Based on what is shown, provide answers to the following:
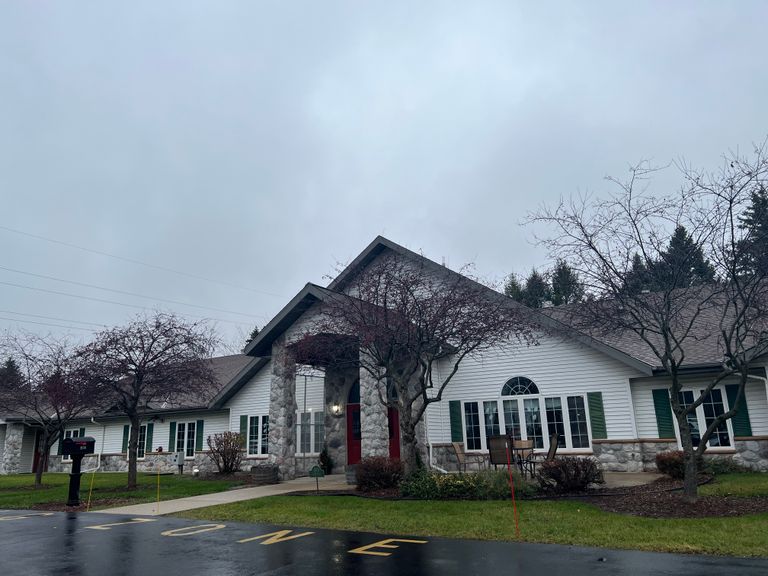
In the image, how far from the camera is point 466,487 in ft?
40.0

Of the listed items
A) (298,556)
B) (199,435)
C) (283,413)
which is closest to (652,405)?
(283,413)

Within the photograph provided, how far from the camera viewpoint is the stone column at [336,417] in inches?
803

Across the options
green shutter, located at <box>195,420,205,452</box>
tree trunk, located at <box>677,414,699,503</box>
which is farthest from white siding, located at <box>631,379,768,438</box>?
green shutter, located at <box>195,420,205,452</box>

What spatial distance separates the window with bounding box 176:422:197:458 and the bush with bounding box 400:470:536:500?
15.6 m

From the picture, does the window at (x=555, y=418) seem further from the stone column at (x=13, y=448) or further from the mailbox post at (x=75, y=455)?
the stone column at (x=13, y=448)

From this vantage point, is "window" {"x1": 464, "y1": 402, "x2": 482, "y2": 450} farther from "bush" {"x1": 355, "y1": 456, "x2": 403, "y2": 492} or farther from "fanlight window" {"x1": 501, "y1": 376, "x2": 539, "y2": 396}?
"bush" {"x1": 355, "y1": 456, "x2": 403, "y2": 492}

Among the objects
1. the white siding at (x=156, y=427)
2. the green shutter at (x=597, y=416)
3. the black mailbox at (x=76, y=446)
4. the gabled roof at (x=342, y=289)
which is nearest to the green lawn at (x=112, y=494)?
the black mailbox at (x=76, y=446)

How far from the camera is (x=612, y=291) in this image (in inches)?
453

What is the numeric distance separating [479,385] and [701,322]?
7.04 m

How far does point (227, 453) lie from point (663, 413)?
14.9m

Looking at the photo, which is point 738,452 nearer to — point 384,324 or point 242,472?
point 384,324

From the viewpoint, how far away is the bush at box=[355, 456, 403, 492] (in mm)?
13891

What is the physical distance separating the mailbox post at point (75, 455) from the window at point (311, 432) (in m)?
7.20

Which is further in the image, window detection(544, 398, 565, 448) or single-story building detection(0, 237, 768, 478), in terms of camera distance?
window detection(544, 398, 565, 448)
